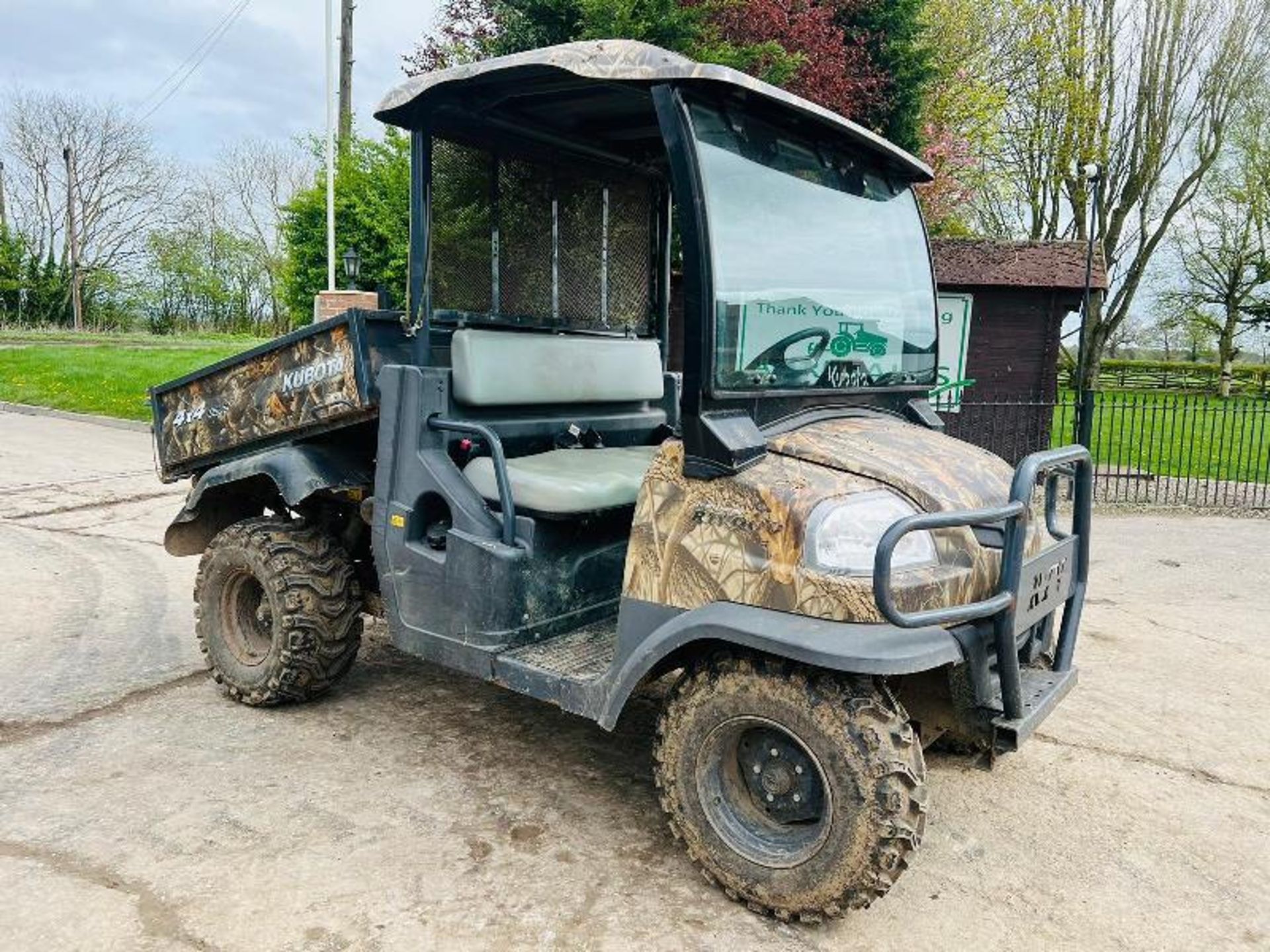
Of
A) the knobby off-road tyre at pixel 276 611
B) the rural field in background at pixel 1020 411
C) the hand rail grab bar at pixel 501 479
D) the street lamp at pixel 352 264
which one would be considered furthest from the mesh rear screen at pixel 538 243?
the street lamp at pixel 352 264

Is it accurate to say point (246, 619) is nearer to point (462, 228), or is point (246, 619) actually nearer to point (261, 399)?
point (261, 399)

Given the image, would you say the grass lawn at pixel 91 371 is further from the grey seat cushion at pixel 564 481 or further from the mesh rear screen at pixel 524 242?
the grey seat cushion at pixel 564 481

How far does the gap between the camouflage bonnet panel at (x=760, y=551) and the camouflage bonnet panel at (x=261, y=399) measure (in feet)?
4.78

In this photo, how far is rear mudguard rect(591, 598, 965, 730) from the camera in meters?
2.54

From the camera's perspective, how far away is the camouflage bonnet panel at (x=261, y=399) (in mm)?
3928

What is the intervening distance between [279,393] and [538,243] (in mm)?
1265

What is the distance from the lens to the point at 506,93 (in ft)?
12.1

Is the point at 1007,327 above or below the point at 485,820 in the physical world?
above

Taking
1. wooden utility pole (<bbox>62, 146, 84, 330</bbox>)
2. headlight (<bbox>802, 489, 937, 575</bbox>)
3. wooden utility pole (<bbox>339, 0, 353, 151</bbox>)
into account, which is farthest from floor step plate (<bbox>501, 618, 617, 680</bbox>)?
wooden utility pole (<bbox>62, 146, 84, 330</bbox>)

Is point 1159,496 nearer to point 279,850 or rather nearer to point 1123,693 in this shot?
point 1123,693

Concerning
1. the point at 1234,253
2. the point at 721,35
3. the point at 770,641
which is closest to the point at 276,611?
the point at 770,641

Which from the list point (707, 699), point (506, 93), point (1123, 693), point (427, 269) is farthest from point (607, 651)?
point (1123, 693)

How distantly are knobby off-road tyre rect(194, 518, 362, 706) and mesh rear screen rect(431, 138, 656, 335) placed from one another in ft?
3.84

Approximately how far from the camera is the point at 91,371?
727 inches
